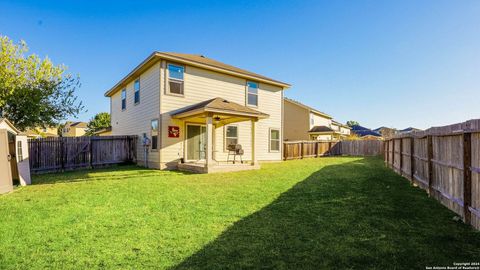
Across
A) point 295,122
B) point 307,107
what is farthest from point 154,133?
point 307,107

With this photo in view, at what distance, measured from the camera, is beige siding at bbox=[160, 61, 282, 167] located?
39.4 ft

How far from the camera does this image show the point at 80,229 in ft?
13.0

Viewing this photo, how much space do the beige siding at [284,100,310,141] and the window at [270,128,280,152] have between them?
12.9 meters

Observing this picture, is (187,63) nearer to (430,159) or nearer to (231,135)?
(231,135)

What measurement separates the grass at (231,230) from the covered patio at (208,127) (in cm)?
432

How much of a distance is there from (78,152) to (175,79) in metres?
6.34

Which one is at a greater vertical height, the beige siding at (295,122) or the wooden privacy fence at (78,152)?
the beige siding at (295,122)

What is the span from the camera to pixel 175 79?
12.4 m

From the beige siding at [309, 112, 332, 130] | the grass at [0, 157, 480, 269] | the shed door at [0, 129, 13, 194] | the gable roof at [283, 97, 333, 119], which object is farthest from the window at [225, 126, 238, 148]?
the beige siding at [309, 112, 332, 130]

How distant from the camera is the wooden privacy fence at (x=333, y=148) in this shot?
806 inches

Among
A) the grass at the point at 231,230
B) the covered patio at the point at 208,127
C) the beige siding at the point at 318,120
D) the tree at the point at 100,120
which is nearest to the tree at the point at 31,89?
the covered patio at the point at 208,127

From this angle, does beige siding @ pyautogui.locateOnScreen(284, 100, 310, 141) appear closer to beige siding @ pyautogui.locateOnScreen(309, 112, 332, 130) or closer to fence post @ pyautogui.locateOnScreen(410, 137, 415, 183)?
beige siding @ pyautogui.locateOnScreen(309, 112, 332, 130)

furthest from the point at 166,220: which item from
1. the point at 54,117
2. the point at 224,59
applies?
the point at 54,117

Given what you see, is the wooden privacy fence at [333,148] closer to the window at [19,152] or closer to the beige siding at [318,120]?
the beige siding at [318,120]
